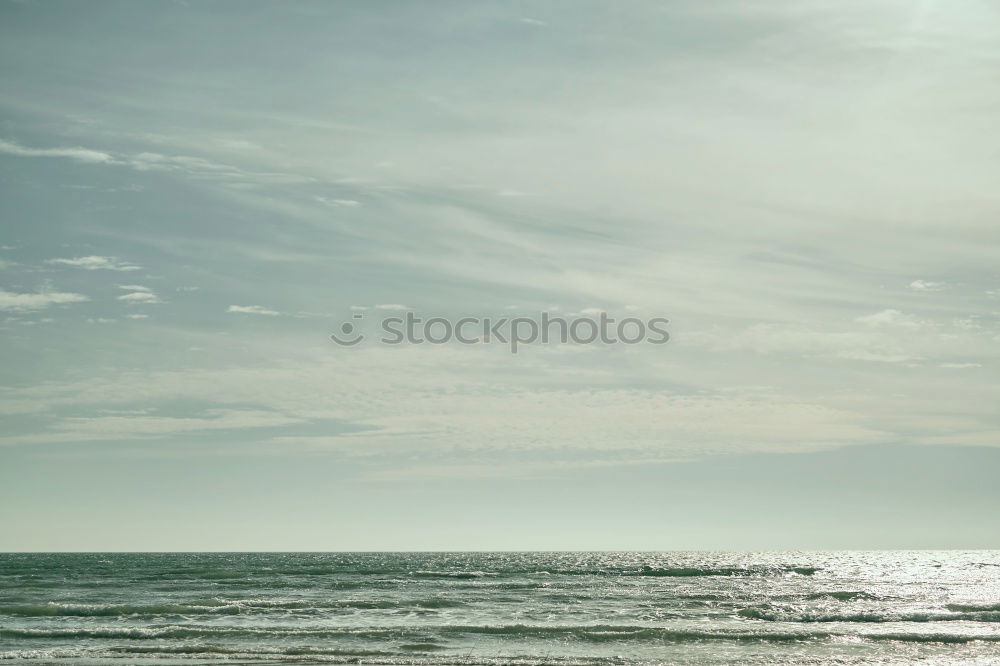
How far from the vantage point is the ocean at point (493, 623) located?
27688mm

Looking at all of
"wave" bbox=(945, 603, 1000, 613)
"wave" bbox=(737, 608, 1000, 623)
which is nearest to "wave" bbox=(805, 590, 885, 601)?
"wave" bbox=(945, 603, 1000, 613)

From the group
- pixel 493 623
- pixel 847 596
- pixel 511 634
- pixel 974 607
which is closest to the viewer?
pixel 511 634

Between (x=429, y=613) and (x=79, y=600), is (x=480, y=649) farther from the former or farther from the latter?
(x=79, y=600)

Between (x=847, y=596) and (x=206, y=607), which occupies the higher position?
(x=206, y=607)

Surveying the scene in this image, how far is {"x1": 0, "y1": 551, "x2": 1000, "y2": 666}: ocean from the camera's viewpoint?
2769 centimetres

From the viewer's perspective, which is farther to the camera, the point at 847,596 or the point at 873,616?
the point at 847,596

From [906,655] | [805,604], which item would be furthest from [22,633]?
[805,604]

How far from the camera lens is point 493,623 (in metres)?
35.3

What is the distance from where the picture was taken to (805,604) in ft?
148

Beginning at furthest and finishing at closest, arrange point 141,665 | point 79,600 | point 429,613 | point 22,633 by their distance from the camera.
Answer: point 79,600 < point 429,613 < point 22,633 < point 141,665

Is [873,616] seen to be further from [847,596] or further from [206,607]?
[206,607]

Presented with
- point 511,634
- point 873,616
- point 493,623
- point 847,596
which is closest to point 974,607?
point 873,616

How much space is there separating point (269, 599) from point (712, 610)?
24144 mm

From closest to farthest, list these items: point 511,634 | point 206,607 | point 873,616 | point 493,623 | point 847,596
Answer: point 511,634, point 493,623, point 873,616, point 206,607, point 847,596
